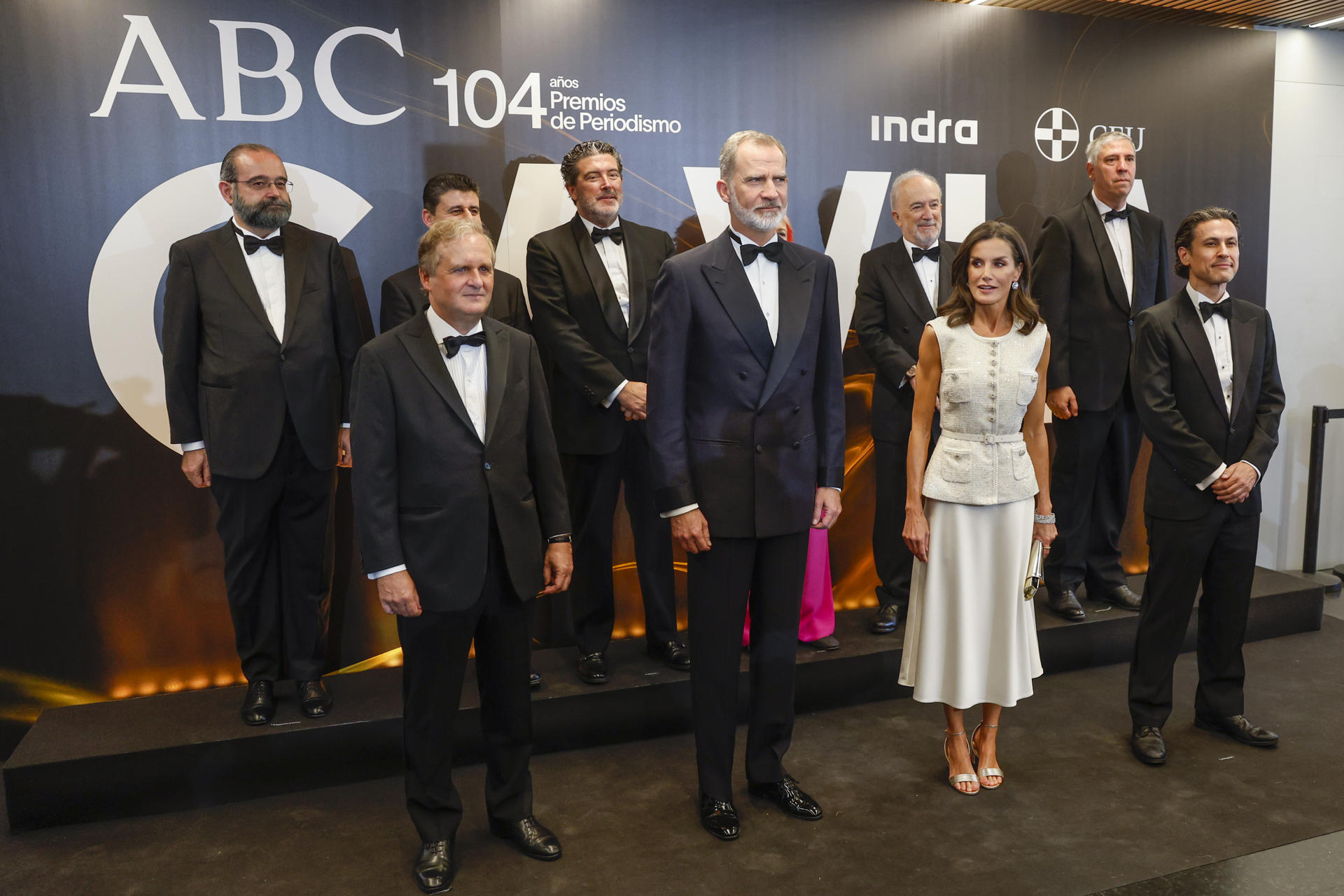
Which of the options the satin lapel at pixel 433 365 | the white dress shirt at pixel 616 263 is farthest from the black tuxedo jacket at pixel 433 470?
the white dress shirt at pixel 616 263

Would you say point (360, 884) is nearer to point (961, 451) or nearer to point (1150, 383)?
point (961, 451)

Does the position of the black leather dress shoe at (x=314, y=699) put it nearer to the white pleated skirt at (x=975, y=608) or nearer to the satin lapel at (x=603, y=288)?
the satin lapel at (x=603, y=288)

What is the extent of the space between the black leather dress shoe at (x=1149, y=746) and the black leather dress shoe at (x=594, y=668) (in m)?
1.94

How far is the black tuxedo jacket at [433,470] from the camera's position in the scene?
269cm

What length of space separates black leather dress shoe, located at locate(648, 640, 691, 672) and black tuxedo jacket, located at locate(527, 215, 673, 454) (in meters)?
0.83

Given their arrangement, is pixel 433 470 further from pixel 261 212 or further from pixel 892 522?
pixel 892 522

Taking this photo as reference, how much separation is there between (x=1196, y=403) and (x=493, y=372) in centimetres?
242

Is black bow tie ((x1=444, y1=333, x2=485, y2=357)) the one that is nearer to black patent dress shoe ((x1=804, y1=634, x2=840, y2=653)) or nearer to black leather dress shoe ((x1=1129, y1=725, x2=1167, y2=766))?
black patent dress shoe ((x1=804, y1=634, x2=840, y2=653))

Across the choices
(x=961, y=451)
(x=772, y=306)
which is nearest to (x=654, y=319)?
(x=772, y=306)

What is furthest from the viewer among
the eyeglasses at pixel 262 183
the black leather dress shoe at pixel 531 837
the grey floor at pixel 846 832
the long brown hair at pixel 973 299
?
the eyeglasses at pixel 262 183

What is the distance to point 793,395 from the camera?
119 inches

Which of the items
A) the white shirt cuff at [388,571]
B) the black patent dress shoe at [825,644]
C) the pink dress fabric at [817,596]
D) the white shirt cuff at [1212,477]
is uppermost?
the white shirt cuff at [1212,477]

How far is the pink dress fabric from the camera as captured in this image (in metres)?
4.19

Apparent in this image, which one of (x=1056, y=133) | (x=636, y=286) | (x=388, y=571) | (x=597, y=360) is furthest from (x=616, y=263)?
(x=1056, y=133)
